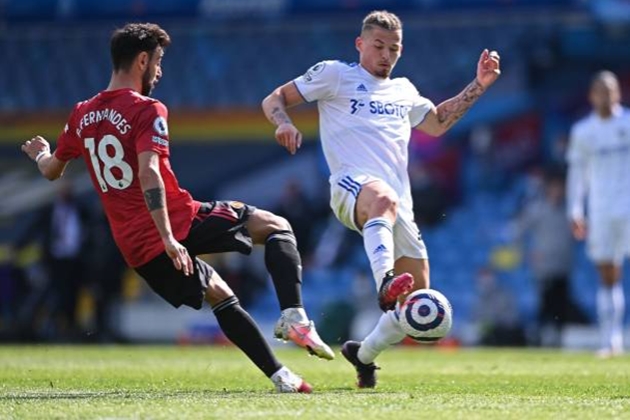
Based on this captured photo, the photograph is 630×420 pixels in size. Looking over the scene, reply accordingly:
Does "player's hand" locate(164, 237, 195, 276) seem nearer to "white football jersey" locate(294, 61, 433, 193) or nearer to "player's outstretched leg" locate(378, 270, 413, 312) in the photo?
"player's outstretched leg" locate(378, 270, 413, 312)

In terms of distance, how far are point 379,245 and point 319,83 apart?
4.15 ft

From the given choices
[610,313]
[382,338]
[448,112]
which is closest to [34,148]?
[382,338]

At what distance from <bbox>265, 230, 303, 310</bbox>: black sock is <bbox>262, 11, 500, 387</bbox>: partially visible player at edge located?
0.54 metres

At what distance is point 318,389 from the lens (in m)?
8.05

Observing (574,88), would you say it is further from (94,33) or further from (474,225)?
(94,33)

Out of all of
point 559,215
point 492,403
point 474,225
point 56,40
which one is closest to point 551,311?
point 559,215

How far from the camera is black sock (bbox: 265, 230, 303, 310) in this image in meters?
7.61

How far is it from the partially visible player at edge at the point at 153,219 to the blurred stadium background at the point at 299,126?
499 inches

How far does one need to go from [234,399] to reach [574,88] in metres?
18.0

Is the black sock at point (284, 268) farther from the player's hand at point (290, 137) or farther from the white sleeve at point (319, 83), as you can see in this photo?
the white sleeve at point (319, 83)

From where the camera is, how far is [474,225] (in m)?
23.4

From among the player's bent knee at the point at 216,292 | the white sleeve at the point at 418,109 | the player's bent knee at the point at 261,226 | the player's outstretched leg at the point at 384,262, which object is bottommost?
the player's bent knee at the point at 216,292

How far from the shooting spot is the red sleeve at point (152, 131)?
7.17 metres

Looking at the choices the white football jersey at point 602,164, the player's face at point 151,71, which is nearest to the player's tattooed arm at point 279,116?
the player's face at point 151,71
